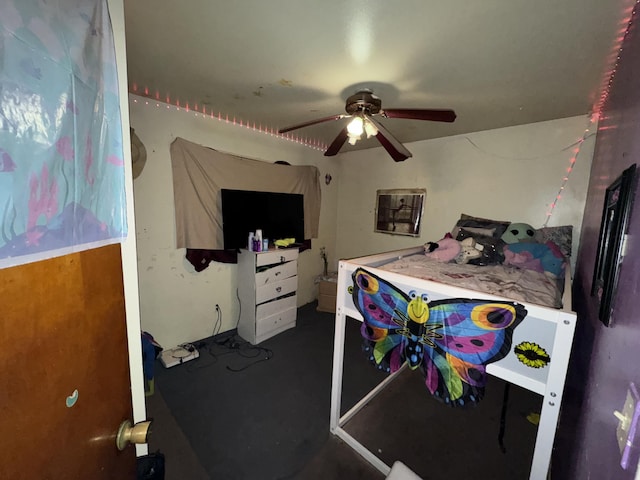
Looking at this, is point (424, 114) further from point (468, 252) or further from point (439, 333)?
point (439, 333)

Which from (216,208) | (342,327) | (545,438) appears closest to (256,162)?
(216,208)

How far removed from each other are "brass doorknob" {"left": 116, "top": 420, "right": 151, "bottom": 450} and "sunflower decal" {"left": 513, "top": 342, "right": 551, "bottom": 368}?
1.33 m

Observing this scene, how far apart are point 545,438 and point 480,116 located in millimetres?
2365

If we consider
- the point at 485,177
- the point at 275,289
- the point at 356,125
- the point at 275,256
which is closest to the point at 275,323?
the point at 275,289

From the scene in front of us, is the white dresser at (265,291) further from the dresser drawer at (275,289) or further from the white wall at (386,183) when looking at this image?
the white wall at (386,183)

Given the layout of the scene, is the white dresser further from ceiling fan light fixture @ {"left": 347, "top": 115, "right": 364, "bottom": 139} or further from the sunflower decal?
the sunflower decal

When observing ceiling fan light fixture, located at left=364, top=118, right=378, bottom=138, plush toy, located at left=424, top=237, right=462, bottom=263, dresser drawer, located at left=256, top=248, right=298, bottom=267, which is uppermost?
ceiling fan light fixture, located at left=364, top=118, right=378, bottom=138

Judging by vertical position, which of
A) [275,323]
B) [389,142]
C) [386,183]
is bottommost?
[275,323]

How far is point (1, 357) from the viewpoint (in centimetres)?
35

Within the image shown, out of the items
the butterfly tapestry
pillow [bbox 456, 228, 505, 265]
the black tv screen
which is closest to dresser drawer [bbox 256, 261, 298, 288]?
the black tv screen

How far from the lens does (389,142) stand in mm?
1949

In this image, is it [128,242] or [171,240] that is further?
[171,240]

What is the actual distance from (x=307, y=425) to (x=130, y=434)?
1354 millimetres

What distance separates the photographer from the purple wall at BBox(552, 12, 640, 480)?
610 millimetres
